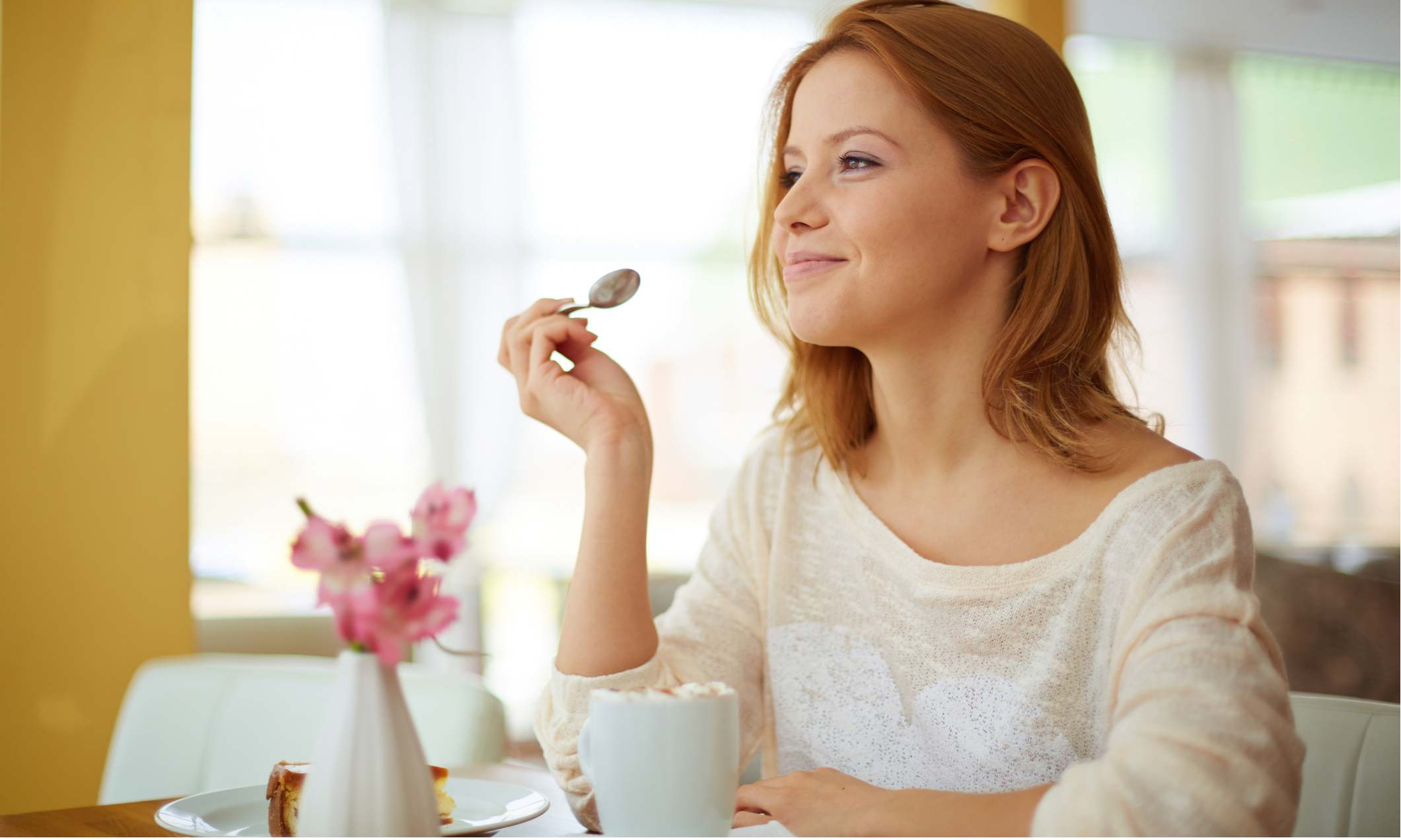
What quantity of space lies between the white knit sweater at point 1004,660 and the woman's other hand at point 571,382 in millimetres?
227

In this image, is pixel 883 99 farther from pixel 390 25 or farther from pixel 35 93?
pixel 390 25

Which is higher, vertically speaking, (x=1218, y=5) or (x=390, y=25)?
(x=1218, y=5)

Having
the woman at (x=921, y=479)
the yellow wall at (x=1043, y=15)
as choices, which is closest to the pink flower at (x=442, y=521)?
the woman at (x=921, y=479)

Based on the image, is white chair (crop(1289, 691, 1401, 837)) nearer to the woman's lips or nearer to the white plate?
the woman's lips

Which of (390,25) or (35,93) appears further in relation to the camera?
(390,25)

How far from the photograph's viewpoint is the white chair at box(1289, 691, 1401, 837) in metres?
1.00

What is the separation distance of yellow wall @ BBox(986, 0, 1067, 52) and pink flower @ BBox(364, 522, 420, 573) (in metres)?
2.05

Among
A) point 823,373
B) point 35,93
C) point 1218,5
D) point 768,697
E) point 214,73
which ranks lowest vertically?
point 768,697

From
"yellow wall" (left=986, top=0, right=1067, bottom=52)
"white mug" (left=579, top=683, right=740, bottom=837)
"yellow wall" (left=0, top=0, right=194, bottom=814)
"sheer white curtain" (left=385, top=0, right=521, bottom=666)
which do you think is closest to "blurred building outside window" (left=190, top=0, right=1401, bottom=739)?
"sheer white curtain" (left=385, top=0, right=521, bottom=666)

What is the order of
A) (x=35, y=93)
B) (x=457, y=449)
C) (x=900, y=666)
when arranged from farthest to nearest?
(x=457, y=449), (x=35, y=93), (x=900, y=666)

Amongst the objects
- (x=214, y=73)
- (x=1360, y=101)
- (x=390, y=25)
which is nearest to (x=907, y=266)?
(x=390, y=25)

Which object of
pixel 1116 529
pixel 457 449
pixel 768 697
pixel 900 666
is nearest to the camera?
pixel 1116 529

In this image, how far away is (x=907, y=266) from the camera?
1107mm

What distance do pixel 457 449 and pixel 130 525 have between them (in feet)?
3.81
